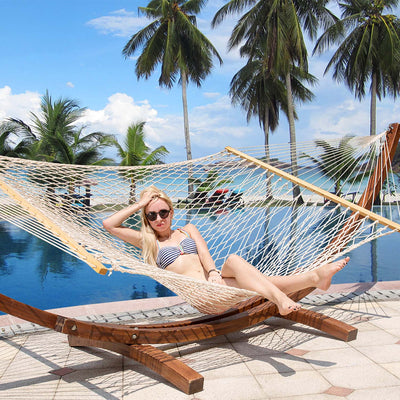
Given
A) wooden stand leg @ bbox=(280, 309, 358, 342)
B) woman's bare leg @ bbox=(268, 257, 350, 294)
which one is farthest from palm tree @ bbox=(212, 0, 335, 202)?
woman's bare leg @ bbox=(268, 257, 350, 294)

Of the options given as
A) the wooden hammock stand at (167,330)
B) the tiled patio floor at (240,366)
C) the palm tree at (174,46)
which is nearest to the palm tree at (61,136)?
the palm tree at (174,46)

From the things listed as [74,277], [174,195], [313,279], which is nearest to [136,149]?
[74,277]

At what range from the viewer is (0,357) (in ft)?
6.65

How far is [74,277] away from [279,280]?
2931mm

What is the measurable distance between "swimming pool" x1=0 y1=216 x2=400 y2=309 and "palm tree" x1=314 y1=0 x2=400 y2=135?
8.40 metres

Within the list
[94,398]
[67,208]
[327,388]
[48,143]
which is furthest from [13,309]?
[48,143]

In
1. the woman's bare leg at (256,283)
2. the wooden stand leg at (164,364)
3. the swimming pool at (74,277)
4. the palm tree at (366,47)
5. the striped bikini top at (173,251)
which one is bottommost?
the swimming pool at (74,277)

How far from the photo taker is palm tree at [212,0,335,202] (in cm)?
1178

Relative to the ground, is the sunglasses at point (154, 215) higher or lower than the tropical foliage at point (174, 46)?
lower

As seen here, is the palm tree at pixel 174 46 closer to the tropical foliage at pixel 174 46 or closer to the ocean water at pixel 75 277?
the tropical foliage at pixel 174 46

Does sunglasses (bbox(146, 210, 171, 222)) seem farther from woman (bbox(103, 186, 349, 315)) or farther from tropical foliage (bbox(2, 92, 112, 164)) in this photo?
tropical foliage (bbox(2, 92, 112, 164))

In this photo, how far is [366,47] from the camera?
1270 centimetres

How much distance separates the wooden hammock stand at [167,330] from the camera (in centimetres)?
165

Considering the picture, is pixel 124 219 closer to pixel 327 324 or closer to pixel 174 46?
pixel 327 324
